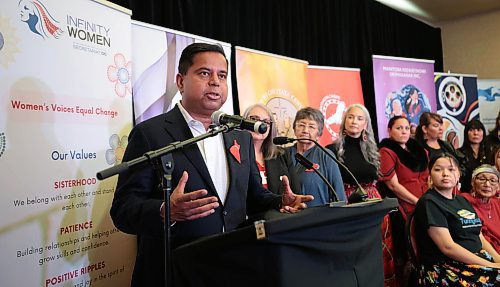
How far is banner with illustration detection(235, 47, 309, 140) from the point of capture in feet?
11.5

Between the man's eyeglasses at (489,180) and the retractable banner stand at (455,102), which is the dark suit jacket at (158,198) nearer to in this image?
the man's eyeglasses at (489,180)

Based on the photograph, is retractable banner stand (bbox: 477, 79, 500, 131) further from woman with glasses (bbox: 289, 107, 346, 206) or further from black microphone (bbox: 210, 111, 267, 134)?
black microphone (bbox: 210, 111, 267, 134)

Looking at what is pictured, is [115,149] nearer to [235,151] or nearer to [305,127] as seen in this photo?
[235,151]

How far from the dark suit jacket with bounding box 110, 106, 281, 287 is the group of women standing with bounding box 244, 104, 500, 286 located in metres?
0.68

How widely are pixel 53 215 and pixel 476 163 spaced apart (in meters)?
3.92

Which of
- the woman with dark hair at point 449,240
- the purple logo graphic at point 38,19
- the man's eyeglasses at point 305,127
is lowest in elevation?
the woman with dark hair at point 449,240

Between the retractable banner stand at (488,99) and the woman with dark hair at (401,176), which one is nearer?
the woman with dark hair at (401,176)

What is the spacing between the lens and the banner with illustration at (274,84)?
3.50m

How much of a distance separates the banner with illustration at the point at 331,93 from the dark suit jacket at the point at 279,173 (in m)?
1.38

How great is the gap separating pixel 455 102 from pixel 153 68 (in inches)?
174

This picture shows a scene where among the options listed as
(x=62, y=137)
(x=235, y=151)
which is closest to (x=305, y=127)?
(x=235, y=151)

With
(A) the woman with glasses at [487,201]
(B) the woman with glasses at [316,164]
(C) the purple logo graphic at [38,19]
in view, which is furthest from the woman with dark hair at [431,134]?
(C) the purple logo graphic at [38,19]

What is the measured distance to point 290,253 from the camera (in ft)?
3.18

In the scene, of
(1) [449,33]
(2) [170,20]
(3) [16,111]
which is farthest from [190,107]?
(1) [449,33]
